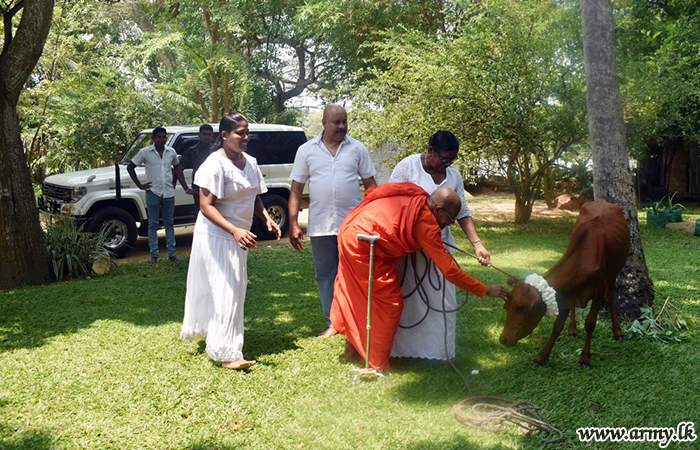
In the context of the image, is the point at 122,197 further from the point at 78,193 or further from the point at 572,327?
the point at 572,327

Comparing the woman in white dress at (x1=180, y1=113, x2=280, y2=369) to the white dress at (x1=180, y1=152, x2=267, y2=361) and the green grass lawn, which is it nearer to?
the white dress at (x1=180, y1=152, x2=267, y2=361)

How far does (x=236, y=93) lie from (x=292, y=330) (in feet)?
54.9

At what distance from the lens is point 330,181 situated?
5074 millimetres

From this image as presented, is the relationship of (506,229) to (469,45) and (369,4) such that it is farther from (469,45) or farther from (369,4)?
(369,4)

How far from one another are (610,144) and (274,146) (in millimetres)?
6825

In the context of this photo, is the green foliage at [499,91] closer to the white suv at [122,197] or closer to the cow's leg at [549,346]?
the white suv at [122,197]

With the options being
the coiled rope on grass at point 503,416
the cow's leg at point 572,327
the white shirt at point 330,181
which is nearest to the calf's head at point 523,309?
the coiled rope on grass at point 503,416

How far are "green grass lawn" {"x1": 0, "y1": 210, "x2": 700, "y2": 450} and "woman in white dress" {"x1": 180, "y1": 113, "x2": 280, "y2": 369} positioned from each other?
0.28 meters

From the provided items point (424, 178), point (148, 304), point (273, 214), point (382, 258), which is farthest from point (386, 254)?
point (273, 214)

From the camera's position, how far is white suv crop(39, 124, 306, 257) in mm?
9031

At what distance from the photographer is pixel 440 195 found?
13.4ft

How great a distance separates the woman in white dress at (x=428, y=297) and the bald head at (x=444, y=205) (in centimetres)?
42

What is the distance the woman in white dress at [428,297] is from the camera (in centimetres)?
447

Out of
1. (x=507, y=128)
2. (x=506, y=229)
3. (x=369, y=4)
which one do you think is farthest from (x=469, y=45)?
(x=369, y=4)
